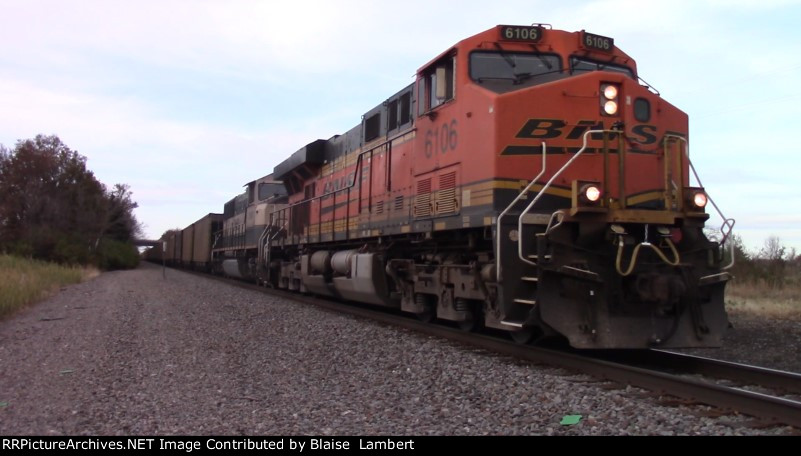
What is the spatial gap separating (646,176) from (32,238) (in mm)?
34100

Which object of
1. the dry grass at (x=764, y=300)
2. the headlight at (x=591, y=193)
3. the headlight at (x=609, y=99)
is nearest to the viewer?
the headlight at (x=591, y=193)

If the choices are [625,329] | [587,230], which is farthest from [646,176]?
[625,329]

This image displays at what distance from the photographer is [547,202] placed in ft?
21.9

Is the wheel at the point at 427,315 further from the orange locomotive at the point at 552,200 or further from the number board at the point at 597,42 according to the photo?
the number board at the point at 597,42

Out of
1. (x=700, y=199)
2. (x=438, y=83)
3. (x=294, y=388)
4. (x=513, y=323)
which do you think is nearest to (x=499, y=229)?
(x=513, y=323)

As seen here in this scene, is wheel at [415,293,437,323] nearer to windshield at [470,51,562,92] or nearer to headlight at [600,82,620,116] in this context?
windshield at [470,51,562,92]

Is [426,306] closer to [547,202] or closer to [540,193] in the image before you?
[547,202]

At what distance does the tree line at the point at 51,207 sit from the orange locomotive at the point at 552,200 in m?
29.4

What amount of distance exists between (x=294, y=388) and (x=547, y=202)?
3243mm

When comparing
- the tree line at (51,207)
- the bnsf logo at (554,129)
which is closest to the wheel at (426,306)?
the bnsf logo at (554,129)

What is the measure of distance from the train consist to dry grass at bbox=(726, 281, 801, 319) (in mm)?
5503

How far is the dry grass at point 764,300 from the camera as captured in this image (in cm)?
1096

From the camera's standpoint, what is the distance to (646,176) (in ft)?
22.2
